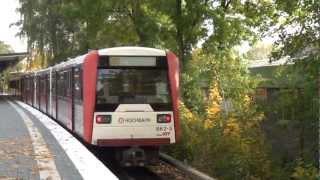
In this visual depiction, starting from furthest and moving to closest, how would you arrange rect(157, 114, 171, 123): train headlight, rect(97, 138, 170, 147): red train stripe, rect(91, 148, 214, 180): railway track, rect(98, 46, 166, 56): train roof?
rect(157, 114, 171, 123): train headlight → rect(98, 46, 166, 56): train roof → rect(97, 138, 170, 147): red train stripe → rect(91, 148, 214, 180): railway track

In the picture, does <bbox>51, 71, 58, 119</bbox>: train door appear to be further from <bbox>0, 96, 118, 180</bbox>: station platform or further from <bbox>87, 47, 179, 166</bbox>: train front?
<bbox>87, 47, 179, 166</bbox>: train front

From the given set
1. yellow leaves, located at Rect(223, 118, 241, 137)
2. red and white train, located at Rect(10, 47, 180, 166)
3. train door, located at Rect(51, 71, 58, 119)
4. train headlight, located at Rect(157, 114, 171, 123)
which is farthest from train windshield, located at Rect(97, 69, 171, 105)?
train door, located at Rect(51, 71, 58, 119)

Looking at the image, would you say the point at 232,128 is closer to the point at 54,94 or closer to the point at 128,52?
the point at 128,52

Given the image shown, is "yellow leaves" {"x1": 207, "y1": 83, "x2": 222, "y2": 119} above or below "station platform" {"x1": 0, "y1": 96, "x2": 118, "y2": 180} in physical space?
above

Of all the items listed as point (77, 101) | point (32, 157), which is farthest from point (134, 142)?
point (32, 157)

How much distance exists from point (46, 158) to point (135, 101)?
3.93m

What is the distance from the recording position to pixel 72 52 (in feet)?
132

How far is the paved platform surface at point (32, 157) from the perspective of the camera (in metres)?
9.73

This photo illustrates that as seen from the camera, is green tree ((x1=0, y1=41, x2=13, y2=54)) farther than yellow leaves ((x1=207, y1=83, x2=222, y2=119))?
Yes

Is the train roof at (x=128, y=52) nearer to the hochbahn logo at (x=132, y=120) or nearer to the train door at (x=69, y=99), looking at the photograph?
the hochbahn logo at (x=132, y=120)

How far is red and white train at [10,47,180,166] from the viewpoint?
14938 mm

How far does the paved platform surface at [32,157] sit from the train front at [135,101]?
4.40 feet

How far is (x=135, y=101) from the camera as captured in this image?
15.1 metres

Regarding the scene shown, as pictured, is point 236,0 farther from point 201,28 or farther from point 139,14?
point 139,14
